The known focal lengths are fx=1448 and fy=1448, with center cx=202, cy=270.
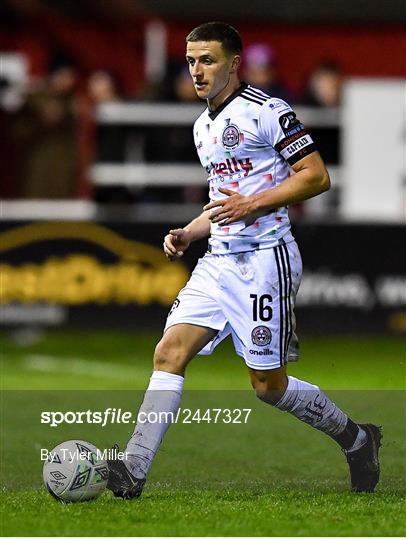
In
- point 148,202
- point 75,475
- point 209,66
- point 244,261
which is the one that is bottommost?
point 148,202

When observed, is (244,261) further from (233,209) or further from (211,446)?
(211,446)

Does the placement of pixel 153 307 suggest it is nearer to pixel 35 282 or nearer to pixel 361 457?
pixel 35 282

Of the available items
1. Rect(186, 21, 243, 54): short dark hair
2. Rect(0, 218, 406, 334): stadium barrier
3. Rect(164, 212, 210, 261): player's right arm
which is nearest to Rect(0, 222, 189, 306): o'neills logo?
Rect(0, 218, 406, 334): stadium barrier

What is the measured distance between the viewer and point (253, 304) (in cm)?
724

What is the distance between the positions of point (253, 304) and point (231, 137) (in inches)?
33.0

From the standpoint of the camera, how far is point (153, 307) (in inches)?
587

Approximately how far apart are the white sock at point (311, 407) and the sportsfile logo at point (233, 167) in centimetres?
109

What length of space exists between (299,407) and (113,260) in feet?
25.1

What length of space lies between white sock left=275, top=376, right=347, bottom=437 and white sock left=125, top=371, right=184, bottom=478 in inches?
22.1

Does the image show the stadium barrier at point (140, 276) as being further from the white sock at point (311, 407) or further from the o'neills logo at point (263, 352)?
the o'neills logo at point (263, 352)

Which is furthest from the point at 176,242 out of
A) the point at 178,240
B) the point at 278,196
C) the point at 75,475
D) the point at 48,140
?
the point at 48,140

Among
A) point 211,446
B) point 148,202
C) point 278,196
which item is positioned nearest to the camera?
point 278,196

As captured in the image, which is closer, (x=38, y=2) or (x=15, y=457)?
(x=15, y=457)

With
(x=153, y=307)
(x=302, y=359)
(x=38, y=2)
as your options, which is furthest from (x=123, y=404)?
(x=38, y=2)
